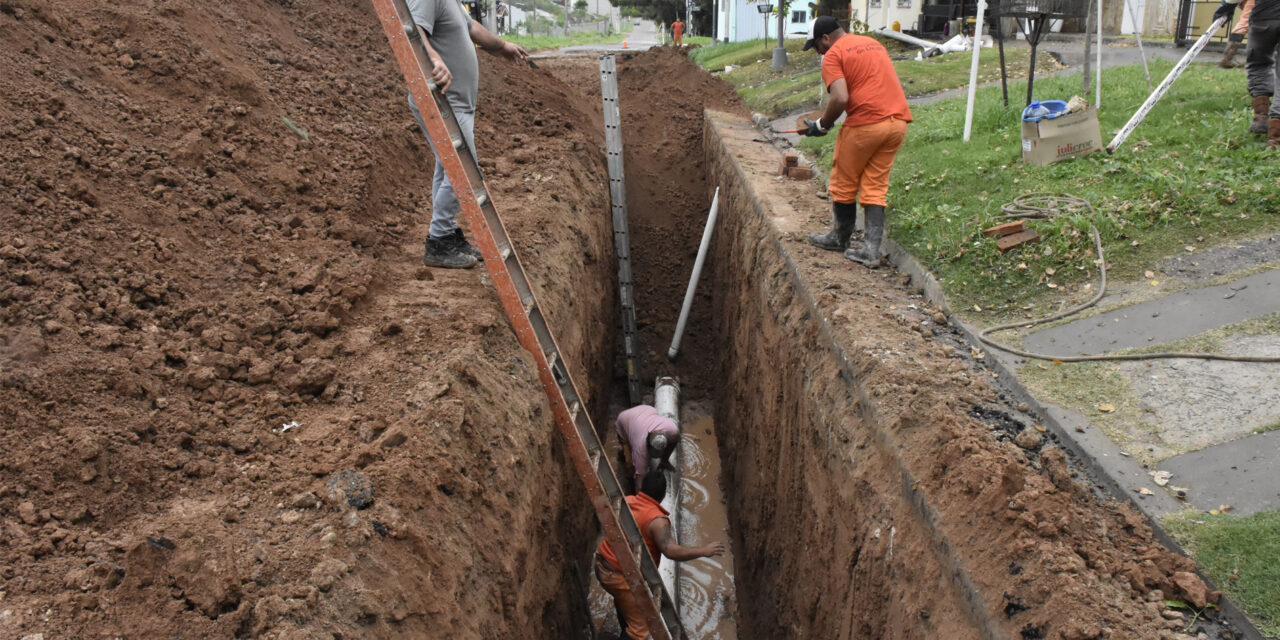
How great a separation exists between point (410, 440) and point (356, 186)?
3346mm

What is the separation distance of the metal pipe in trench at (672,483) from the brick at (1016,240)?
121 inches

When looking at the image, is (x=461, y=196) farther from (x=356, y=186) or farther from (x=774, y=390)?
(x=774, y=390)

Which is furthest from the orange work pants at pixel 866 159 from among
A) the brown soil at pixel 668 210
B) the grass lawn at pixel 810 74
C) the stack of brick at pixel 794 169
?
the grass lawn at pixel 810 74

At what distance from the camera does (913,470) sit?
357cm

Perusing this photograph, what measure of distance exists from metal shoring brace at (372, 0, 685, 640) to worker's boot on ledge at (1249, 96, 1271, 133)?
6176mm

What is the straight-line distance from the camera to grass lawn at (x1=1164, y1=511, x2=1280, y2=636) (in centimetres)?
271

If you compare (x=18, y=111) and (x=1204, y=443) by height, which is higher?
(x=18, y=111)

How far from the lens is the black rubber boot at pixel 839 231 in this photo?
622 cm

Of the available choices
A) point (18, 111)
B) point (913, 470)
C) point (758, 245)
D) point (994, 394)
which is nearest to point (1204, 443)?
point (994, 394)

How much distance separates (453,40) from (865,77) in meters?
2.82

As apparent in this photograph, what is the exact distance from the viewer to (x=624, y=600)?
546 cm

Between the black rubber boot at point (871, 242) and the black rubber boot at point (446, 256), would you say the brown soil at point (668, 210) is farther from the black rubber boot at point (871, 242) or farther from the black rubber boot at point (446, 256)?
the black rubber boot at point (446, 256)

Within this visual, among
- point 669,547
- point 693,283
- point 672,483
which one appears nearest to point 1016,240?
point 669,547

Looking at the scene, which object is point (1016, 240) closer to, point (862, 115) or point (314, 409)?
point (862, 115)
